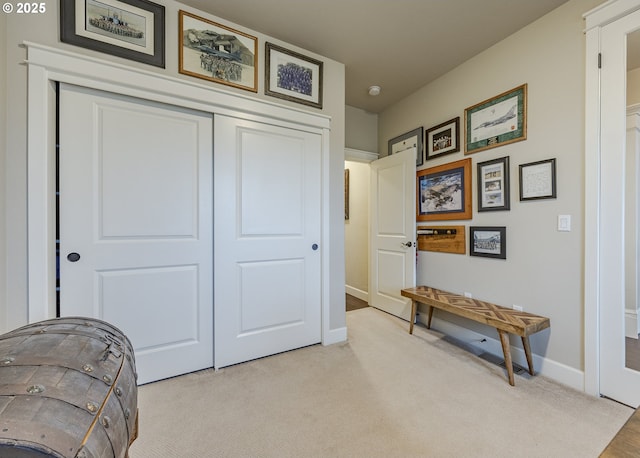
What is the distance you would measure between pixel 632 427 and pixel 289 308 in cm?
199

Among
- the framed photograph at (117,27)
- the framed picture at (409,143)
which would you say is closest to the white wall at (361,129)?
the framed picture at (409,143)

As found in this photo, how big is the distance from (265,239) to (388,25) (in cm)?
189

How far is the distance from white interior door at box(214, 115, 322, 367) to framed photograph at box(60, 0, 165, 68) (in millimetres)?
586

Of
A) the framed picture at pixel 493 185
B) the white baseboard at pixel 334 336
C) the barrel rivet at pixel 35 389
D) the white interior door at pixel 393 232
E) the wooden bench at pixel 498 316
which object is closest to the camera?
the barrel rivet at pixel 35 389

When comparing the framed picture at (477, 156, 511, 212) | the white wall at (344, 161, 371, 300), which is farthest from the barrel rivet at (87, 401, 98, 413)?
the white wall at (344, 161, 371, 300)

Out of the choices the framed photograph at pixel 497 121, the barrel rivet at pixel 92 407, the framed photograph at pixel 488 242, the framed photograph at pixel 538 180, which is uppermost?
the framed photograph at pixel 497 121

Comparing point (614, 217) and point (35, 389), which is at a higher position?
point (614, 217)

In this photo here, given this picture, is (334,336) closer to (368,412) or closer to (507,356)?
(368,412)

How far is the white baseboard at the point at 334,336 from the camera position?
2.43m

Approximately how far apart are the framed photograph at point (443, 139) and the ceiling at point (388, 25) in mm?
537

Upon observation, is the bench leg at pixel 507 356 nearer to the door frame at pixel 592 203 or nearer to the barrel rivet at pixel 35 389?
the door frame at pixel 592 203

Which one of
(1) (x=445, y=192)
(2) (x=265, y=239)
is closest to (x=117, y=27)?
(2) (x=265, y=239)

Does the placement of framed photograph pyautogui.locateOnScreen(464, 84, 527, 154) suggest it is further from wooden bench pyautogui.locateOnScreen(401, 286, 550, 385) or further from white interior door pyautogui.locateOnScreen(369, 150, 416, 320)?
wooden bench pyautogui.locateOnScreen(401, 286, 550, 385)

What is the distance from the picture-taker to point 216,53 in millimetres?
1996
